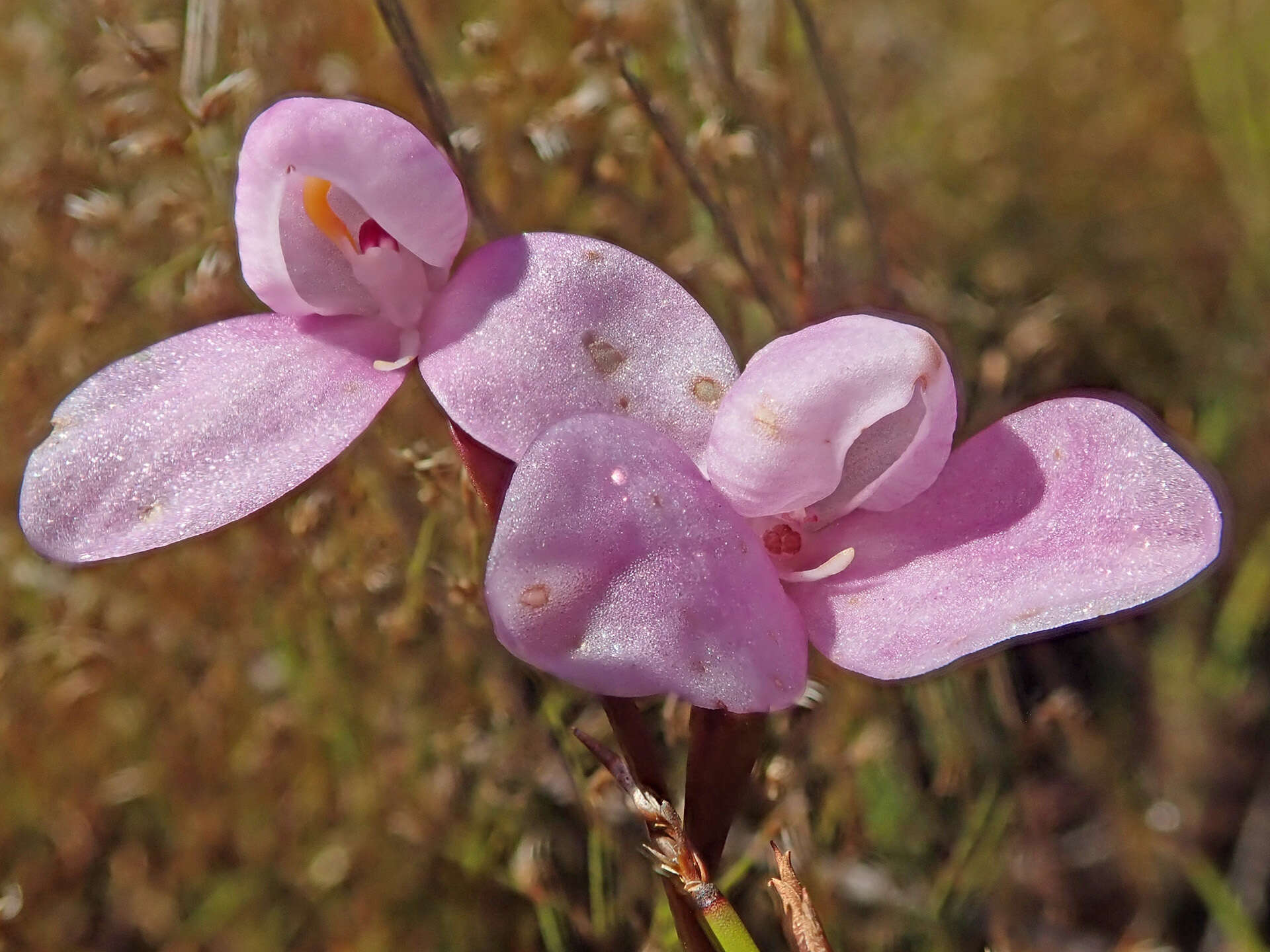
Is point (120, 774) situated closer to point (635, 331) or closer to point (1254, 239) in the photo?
point (635, 331)

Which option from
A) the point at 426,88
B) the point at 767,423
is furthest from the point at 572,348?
the point at 426,88

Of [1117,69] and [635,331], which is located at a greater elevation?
[635,331]

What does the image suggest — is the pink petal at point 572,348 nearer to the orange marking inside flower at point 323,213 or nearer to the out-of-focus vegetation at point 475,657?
the orange marking inside flower at point 323,213

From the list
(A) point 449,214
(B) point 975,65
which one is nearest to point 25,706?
(A) point 449,214

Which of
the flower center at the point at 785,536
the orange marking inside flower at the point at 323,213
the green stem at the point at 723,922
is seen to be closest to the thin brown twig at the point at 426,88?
the orange marking inside flower at the point at 323,213

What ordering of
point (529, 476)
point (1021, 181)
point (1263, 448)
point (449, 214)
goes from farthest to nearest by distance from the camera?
point (1021, 181) < point (1263, 448) < point (449, 214) < point (529, 476)

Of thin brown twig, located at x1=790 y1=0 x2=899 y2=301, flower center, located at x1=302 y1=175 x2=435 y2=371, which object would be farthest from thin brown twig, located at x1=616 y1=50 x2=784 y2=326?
flower center, located at x1=302 y1=175 x2=435 y2=371
